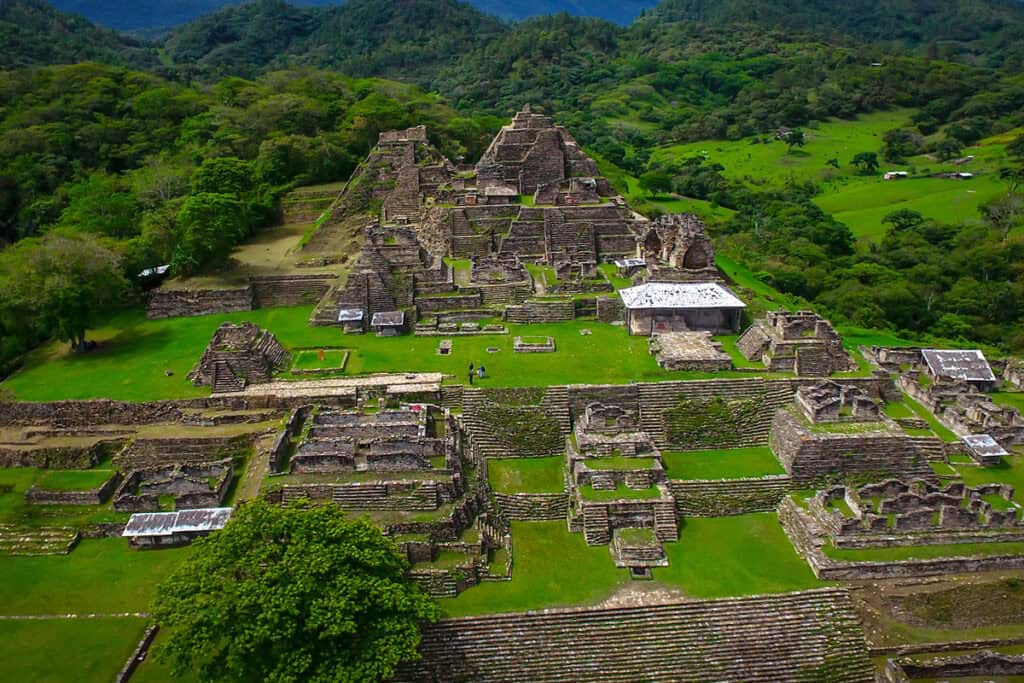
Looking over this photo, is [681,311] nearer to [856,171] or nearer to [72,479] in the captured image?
[72,479]

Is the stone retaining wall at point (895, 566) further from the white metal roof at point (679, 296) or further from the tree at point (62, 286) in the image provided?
the tree at point (62, 286)

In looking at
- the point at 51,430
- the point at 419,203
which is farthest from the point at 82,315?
the point at 419,203

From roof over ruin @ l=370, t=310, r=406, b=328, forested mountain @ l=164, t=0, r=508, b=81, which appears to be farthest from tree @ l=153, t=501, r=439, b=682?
forested mountain @ l=164, t=0, r=508, b=81

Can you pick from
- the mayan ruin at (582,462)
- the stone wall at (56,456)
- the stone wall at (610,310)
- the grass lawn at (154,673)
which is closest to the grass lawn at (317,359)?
the mayan ruin at (582,462)

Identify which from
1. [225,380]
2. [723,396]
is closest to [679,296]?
[723,396]

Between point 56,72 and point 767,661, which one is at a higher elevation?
point 56,72

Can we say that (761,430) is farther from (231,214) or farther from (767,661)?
(231,214)

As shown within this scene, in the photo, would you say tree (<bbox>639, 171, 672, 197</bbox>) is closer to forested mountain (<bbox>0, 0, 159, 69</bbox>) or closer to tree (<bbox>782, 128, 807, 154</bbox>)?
tree (<bbox>782, 128, 807, 154</bbox>)
